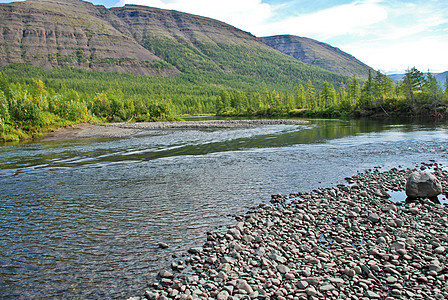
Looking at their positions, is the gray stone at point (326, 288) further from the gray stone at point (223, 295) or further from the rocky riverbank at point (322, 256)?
the gray stone at point (223, 295)

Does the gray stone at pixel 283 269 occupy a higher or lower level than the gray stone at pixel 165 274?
higher

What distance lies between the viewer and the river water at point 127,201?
903cm

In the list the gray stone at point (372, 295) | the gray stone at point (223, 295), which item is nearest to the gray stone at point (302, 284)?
the gray stone at point (372, 295)

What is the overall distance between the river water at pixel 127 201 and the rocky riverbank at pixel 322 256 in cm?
142

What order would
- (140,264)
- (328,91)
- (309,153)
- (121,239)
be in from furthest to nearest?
1. (328,91)
2. (309,153)
3. (121,239)
4. (140,264)

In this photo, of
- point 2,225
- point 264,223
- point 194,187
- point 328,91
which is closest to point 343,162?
point 194,187

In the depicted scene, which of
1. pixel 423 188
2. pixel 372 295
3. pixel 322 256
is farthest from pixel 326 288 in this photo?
pixel 423 188

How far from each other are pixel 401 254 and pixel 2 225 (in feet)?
55.9

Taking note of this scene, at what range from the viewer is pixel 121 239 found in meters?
11.3

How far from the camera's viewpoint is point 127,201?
16.3 meters

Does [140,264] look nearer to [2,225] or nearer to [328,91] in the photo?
[2,225]

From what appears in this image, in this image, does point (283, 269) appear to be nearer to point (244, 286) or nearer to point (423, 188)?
point (244, 286)

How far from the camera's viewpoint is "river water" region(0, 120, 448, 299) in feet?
29.6

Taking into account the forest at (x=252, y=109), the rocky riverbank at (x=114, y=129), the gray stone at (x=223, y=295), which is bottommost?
the gray stone at (x=223, y=295)
